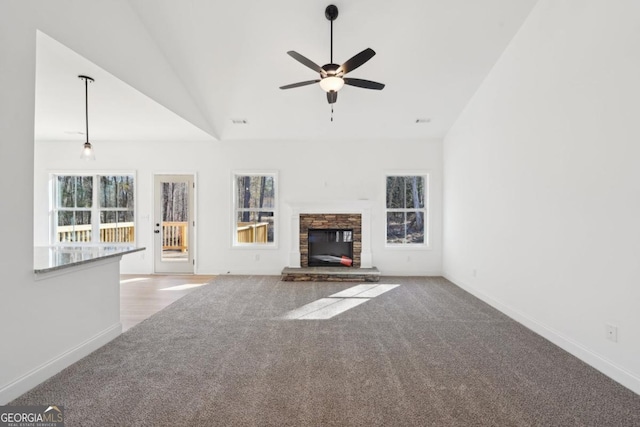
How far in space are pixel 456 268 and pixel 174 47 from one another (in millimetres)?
5373

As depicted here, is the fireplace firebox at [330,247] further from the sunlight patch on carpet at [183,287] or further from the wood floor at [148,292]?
the sunlight patch on carpet at [183,287]

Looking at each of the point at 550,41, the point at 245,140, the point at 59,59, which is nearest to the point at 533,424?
the point at 550,41

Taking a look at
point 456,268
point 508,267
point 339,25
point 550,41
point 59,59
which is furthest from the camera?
point 456,268

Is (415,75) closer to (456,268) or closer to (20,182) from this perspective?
(456,268)

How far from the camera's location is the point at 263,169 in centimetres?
660

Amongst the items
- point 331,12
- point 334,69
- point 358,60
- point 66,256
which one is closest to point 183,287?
point 66,256

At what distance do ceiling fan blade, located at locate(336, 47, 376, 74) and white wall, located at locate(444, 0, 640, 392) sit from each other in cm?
185

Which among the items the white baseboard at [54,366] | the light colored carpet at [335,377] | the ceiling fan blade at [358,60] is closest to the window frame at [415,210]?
the light colored carpet at [335,377]

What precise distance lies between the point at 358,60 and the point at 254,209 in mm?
4215

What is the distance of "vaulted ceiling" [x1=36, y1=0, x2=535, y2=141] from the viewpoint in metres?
3.64

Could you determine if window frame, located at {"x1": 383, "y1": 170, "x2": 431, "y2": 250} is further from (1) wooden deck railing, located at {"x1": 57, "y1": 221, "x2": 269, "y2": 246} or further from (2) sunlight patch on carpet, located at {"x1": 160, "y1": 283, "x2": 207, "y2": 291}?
(2) sunlight patch on carpet, located at {"x1": 160, "y1": 283, "x2": 207, "y2": 291}

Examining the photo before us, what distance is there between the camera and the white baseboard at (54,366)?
7.28 ft

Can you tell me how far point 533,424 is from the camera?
1.98 meters

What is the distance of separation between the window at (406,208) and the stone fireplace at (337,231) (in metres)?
0.66
